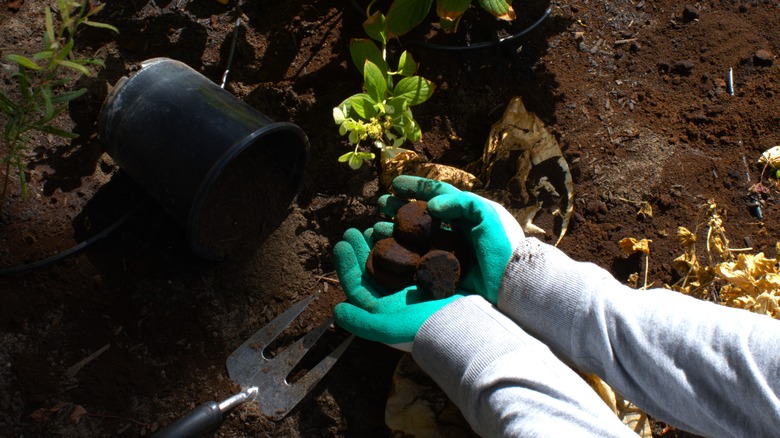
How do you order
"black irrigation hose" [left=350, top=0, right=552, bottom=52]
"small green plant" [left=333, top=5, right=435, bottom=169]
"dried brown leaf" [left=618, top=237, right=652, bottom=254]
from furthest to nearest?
"black irrigation hose" [left=350, top=0, right=552, bottom=52] < "dried brown leaf" [left=618, top=237, right=652, bottom=254] < "small green plant" [left=333, top=5, right=435, bottom=169]

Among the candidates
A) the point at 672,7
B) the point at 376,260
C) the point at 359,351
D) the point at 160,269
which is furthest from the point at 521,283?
the point at 672,7

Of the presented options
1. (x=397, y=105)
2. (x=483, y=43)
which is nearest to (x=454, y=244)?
(x=397, y=105)

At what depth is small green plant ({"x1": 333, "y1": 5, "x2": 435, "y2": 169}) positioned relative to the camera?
1.71m

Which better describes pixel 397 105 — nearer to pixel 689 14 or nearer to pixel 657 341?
pixel 657 341

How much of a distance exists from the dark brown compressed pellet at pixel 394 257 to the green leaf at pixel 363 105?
363 millimetres

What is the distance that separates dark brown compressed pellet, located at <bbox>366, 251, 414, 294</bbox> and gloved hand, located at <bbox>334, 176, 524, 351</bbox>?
0.06ft

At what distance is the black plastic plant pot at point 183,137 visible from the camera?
161cm

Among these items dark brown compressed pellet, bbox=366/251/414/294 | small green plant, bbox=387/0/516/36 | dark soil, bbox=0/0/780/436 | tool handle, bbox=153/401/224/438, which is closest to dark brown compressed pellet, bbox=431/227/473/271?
dark brown compressed pellet, bbox=366/251/414/294

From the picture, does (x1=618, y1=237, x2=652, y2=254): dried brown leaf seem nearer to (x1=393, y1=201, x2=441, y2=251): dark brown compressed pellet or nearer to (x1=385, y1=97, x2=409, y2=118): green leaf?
(x1=393, y1=201, x2=441, y2=251): dark brown compressed pellet

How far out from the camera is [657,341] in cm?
139

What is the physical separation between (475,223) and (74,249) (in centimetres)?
113

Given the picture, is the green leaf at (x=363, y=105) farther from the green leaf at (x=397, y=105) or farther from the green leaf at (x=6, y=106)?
the green leaf at (x=6, y=106)

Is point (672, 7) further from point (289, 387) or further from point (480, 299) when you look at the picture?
Answer: point (289, 387)

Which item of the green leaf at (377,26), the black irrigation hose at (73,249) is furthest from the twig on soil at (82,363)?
the green leaf at (377,26)
